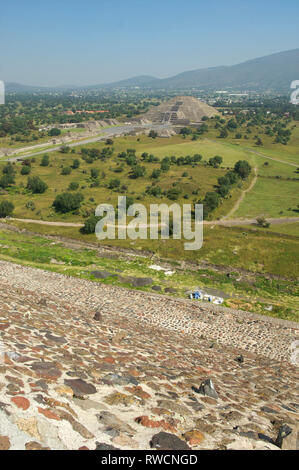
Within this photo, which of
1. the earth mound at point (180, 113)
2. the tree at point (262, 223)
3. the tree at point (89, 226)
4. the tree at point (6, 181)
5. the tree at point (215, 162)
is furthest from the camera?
the earth mound at point (180, 113)

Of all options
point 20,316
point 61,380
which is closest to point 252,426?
point 61,380

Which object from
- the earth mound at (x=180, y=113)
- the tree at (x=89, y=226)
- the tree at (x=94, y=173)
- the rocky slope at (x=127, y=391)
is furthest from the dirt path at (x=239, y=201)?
the earth mound at (x=180, y=113)

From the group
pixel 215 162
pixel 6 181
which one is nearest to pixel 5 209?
pixel 6 181

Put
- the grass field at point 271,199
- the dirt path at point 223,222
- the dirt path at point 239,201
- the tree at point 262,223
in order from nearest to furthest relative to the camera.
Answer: the dirt path at point 223,222 → the tree at point 262,223 → the dirt path at point 239,201 → the grass field at point 271,199

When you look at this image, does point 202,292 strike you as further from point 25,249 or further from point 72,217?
point 72,217

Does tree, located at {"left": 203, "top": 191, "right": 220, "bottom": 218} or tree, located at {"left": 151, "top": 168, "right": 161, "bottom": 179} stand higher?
tree, located at {"left": 151, "top": 168, "right": 161, "bottom": 179}

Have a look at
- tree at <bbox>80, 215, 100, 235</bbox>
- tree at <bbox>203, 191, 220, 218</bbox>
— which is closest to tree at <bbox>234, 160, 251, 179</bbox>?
tree at <bbox>203, 191, 220, 218</bbox>

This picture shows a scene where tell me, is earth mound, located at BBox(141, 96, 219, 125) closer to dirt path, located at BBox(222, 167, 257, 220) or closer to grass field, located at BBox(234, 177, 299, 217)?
dirt path, located at BBox(222, 167, 257, 220)

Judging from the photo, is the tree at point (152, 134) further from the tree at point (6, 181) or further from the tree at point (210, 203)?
the tree at point (210, 203)

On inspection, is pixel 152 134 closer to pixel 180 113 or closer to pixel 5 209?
pixel 180 113
